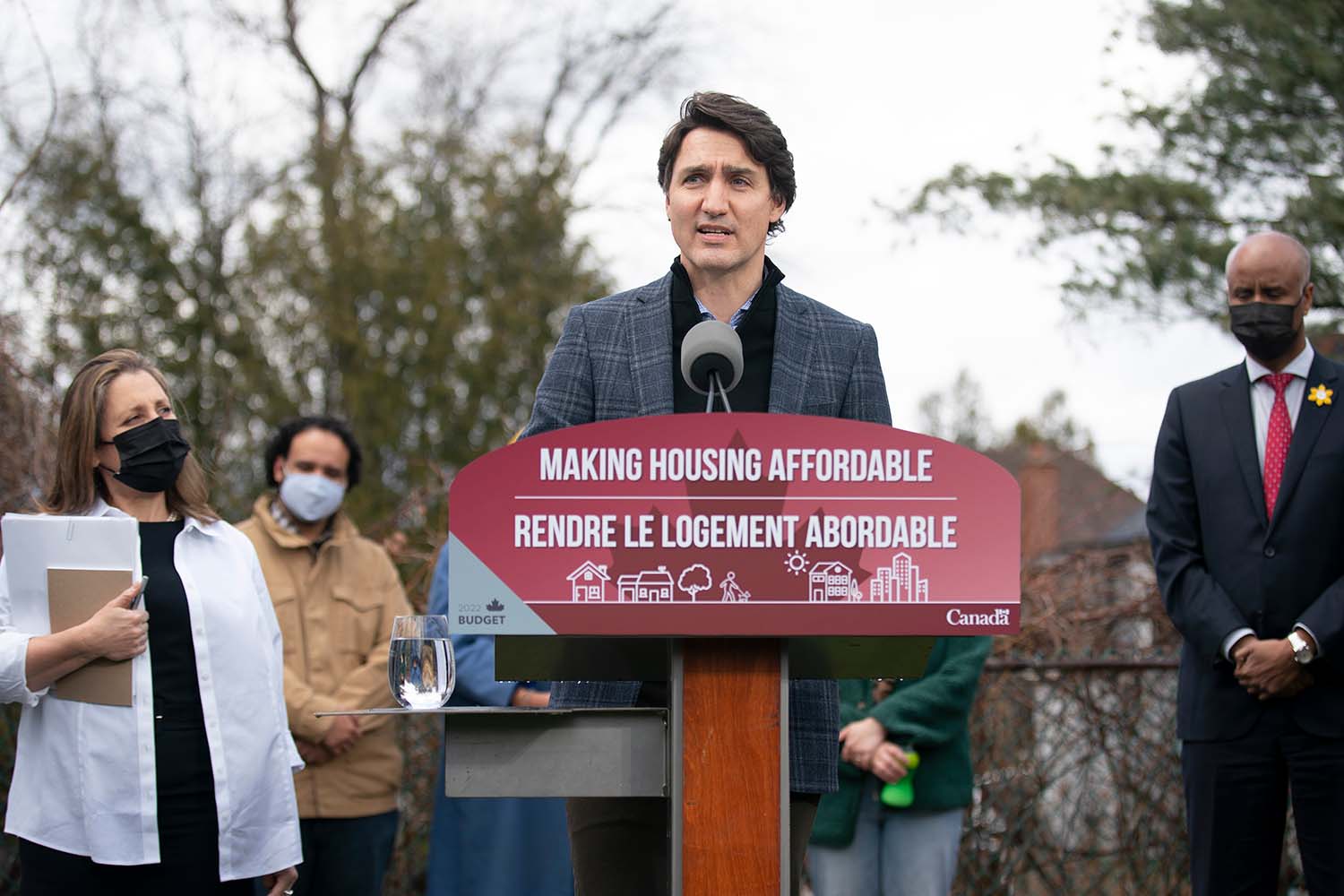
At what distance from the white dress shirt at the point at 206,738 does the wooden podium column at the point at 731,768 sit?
1867mm

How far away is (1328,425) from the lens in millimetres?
4176

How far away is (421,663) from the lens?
264 centimetres

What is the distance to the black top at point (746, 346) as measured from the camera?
9.70 ft

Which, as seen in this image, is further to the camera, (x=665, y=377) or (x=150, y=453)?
(x=150, y=453)

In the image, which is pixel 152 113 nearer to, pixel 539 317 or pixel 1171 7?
pixel 539 317

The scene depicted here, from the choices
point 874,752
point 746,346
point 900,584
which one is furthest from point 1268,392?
point 900,584

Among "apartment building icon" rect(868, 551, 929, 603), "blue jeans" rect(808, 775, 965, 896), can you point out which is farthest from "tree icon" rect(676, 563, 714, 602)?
"blue jeans" rect(808, 775, 965, 896)

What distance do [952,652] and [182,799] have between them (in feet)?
8.73

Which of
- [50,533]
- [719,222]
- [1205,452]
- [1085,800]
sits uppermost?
[719,222]

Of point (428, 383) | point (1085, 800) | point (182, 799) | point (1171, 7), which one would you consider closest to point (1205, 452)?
point (1085, 800)

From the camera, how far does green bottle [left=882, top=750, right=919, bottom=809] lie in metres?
4.76

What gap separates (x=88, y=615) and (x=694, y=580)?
2.09 metres

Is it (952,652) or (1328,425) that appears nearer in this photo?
(1328,425)

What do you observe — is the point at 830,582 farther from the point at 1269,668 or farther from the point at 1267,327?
the point at 1267,327
